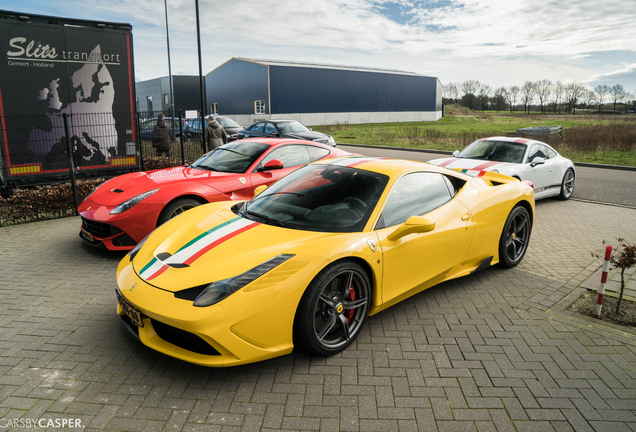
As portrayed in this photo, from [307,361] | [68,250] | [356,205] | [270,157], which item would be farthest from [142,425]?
[270,157]

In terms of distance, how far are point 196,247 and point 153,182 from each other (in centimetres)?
288

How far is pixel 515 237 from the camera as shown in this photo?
5.09 metres

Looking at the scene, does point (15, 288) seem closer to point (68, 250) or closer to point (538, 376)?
point (68, 250)

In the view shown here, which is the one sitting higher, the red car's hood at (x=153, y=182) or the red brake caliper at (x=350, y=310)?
the red car's hood at (x=153, y=182)

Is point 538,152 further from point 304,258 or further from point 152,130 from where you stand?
point 152,130

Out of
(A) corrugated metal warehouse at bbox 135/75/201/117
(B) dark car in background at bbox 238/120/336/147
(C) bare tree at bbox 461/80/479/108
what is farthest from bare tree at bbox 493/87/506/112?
(B) dark car in background at bbox 238/120/336/147

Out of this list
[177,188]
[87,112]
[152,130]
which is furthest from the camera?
[152,130]

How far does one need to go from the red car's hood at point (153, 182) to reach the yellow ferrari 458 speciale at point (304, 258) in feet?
5.54

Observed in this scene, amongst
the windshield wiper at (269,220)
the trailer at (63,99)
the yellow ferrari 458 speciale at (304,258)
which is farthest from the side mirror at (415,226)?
the trailer at (63,99)

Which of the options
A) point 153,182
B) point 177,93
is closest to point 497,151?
point 153,182

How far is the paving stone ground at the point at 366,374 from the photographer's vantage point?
2.56 metres

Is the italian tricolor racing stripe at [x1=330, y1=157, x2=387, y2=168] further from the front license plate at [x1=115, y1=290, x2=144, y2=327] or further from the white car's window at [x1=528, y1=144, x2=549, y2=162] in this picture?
the white car's window at [x1=528, y1=144, x2=549, y2=162]

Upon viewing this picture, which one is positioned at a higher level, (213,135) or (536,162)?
(213,135)

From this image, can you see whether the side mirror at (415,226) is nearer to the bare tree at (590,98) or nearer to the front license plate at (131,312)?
the front license plate at (131,312)
